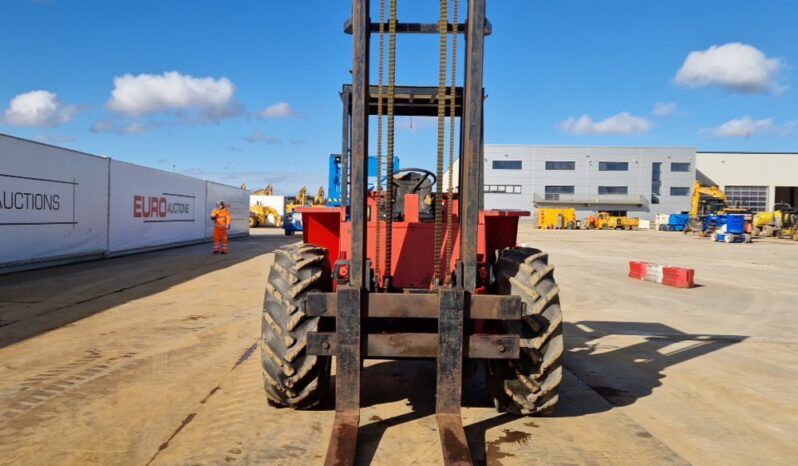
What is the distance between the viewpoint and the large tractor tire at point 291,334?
423 centimetres

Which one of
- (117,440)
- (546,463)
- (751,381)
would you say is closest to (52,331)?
(117,440)

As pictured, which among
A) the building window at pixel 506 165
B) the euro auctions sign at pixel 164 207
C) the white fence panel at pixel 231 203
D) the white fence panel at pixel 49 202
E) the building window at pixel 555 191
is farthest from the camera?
the building window at pixel 506 165

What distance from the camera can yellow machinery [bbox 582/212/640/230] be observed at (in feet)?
189

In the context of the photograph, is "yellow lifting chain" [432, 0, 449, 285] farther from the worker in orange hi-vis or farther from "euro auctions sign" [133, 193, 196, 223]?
"euro auctions sign" [133, 193, 196, 223]

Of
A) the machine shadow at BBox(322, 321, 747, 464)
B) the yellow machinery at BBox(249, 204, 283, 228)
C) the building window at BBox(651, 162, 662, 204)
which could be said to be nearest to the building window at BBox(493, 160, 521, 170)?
the building window at BBox(651, 162, 662, 204)

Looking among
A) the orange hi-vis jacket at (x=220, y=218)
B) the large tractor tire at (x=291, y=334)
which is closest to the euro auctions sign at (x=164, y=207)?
the orange hi-vis jacket at (x=220, y=218)

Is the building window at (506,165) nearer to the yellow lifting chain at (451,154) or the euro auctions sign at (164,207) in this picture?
the euro auctions sign at (164,207)

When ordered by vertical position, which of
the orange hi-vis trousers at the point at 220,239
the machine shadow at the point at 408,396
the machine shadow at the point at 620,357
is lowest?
the machine shadow at the point at 620,357

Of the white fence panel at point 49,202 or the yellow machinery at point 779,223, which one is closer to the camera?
the white fence panel at point 49,202

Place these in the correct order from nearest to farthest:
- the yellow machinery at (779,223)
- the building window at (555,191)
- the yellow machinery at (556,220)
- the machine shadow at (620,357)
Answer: the machine shadow at (620,357) → the yellow machinery at (779,223) → the yellow machinery at (556,220) → the building window at (555,191)

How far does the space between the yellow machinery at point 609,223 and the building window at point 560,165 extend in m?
10.8

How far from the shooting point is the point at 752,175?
69.5 m

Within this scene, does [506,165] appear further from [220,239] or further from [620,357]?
[620,357]

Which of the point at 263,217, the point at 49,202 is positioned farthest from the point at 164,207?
the point at 263,217
